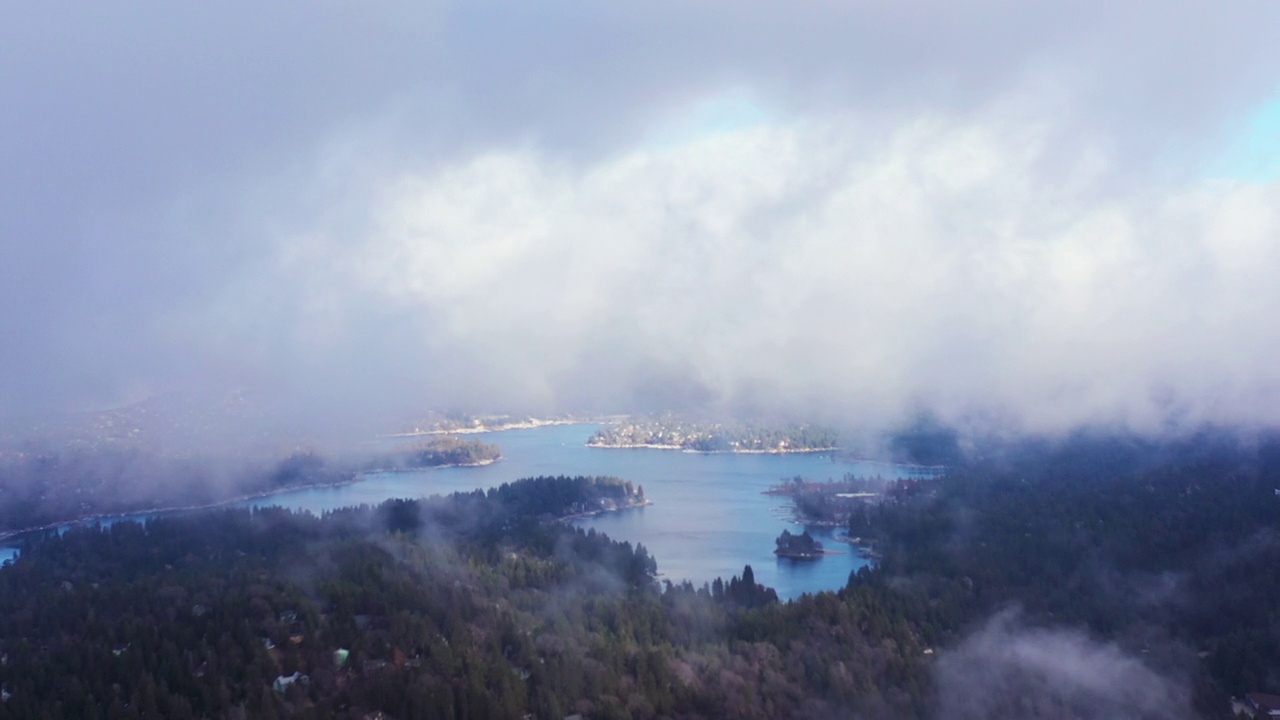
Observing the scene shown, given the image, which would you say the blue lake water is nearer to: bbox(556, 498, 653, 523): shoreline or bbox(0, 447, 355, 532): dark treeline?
bbox(556, 498, 653, 523): shoreline

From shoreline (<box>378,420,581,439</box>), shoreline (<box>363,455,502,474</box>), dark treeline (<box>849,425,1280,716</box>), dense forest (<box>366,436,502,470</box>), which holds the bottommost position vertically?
dark treeline (<box>849,425,1280,716</box>)

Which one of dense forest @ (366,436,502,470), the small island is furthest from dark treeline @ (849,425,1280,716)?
dense forest @ (366,436,502,470)

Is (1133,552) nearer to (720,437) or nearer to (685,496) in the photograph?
(685,496)

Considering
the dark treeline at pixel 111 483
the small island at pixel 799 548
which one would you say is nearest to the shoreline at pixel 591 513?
the small island at pixel 799 548

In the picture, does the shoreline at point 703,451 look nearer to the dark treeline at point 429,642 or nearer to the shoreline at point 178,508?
the shoreline at point 178,508

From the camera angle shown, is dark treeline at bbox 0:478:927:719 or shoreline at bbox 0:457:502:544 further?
shoreline at bbox 0:457:502:544

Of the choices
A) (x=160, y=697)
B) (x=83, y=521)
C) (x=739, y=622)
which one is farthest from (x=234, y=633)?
(x=83, y=521)
